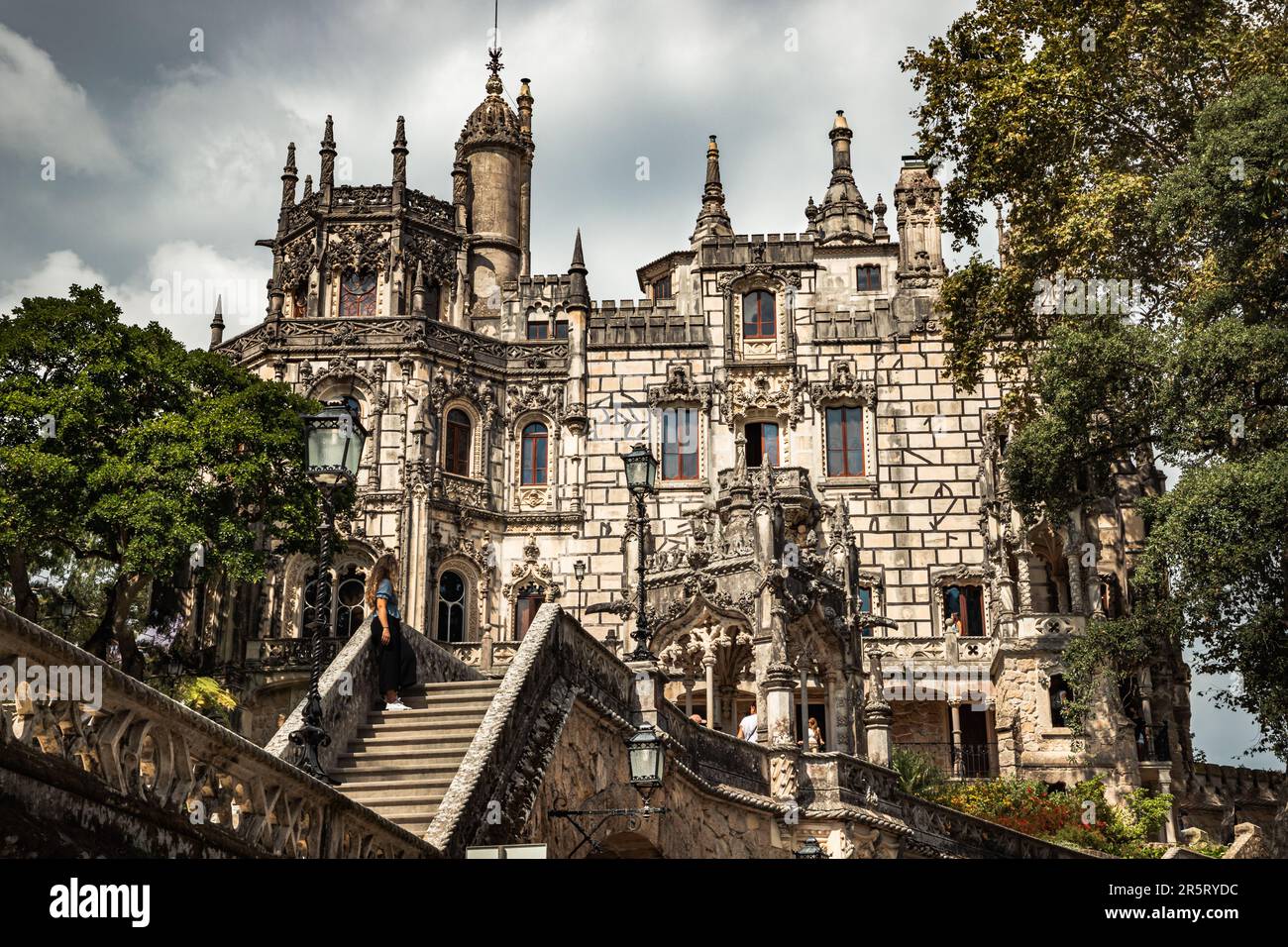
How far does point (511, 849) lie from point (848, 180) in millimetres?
45505

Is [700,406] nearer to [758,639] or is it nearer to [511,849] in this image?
[758,639]

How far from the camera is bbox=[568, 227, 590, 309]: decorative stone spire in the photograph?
1706 inches

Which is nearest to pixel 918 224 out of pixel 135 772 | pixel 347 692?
pixel 347 692

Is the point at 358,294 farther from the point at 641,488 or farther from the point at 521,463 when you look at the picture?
the point at 641,488

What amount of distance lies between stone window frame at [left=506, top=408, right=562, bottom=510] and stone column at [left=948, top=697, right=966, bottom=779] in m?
12.6

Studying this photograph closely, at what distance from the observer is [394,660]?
56.1 ft

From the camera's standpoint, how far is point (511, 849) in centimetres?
1123

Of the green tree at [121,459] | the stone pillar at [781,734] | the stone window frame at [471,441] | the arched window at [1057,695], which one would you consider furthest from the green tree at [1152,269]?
the green tree at [121,459]

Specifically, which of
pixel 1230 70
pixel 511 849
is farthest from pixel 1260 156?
pixel 511 849

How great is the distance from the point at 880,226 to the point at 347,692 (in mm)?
38744

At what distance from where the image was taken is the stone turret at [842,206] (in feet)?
169

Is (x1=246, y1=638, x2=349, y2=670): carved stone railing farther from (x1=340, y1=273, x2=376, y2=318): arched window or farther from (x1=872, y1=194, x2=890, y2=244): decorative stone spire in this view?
(x1=872, y1=194, x2=890, y2=244): decorative stone spire

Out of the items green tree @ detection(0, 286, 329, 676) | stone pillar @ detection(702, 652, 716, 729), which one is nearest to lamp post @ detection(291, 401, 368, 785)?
stone pillar @ detection(702, 652, 716, 729)

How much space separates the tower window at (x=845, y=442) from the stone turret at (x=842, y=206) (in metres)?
9.82
